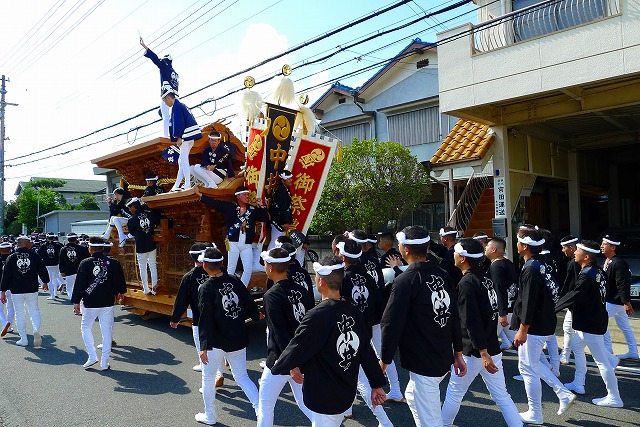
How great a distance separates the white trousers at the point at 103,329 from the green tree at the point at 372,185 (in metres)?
7.26

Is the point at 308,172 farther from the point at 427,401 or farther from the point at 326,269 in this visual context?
the point at 427,401

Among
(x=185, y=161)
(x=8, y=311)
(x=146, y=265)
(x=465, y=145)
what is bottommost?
(x=8, y=311)

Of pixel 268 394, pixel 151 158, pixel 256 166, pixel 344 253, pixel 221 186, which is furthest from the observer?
pixel 151 158

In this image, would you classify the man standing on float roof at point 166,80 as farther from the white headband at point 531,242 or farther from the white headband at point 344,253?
the white headband at point 531,242

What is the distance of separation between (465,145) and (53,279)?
12.3m

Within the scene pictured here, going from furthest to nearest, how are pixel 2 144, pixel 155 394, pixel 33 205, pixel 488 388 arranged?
pixel 33 205 → pixel 2 144 → pixel 155 394 → pixel 488 388

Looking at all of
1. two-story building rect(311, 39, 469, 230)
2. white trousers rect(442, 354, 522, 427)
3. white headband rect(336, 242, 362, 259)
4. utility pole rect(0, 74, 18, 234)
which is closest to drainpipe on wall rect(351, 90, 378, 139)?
two-story building rect(311, 39, 469, 230)

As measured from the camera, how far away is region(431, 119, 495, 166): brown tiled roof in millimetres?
10756

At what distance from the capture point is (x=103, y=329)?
22.9 ft

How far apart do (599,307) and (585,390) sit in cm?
112

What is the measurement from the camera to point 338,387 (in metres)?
3.23

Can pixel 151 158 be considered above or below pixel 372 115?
below

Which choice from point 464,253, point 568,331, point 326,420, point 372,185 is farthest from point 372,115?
point 326,420

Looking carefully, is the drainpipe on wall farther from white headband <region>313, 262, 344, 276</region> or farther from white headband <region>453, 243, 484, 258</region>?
white headband <region>313, 262, 344, 276</region>
